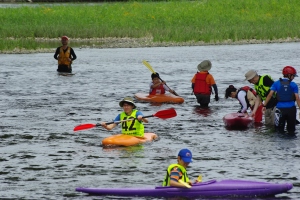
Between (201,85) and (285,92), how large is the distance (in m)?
5.35

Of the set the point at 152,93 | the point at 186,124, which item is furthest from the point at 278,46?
the point at 186,124

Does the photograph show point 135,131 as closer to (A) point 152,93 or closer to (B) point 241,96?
(B) point 241,96

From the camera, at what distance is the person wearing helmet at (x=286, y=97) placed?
1916 cm

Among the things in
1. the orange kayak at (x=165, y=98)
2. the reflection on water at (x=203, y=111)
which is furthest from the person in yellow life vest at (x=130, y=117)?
the orange kayak at (x=165, y=98)

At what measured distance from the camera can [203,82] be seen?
24344 mm

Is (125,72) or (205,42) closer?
(125,72)

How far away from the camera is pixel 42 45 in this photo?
4925 cm

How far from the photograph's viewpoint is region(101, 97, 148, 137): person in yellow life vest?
18.4 meters

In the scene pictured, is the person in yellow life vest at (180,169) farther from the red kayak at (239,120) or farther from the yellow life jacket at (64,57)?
the yellow life jacket at (64,57)

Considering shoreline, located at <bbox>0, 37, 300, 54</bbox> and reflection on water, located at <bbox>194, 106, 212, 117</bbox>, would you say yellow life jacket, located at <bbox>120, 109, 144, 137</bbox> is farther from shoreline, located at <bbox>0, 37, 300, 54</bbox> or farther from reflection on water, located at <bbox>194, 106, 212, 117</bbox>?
shoreline, located at <bbox>0, 37, 300, 54</bbox>

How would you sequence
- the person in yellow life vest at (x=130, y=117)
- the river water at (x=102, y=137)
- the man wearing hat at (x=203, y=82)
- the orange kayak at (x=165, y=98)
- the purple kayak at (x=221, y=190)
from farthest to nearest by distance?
the orange kayak at (x=165, y=98) → the man wearing hat at (x=203, y=82) → the person in yellow life vest at (x=130, y=117) → the river water at (x=102, y=137) → the purple kayak at (x=221, y=190)

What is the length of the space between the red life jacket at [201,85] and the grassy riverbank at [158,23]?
24189 millimetres

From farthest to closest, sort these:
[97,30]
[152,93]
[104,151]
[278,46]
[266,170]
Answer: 1. [97,30]
2. [278,46]
3. [152,93]
4. [104,151]
5. [266,170]

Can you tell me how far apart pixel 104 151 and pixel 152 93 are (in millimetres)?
8024
